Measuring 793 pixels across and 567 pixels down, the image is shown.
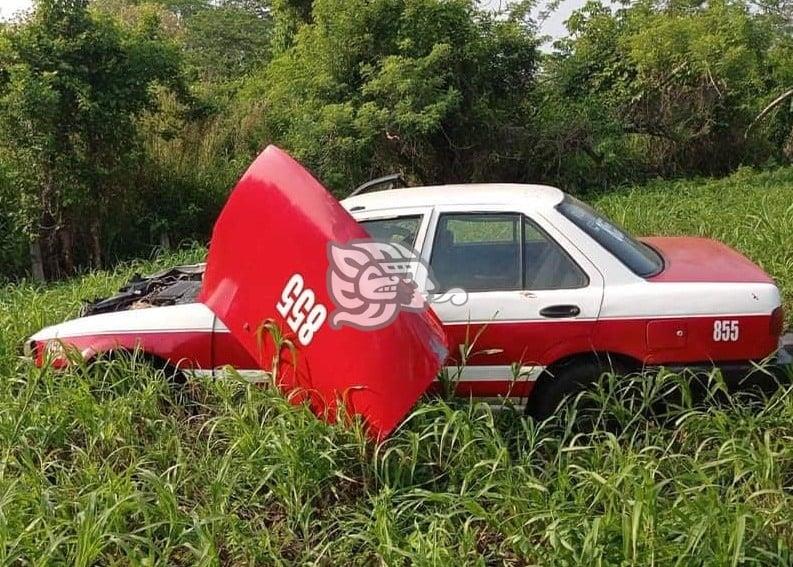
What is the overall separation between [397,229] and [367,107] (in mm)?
7480

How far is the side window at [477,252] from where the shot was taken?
12.3 feet

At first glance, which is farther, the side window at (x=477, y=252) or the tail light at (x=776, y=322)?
the side window at (x=477, y=252)

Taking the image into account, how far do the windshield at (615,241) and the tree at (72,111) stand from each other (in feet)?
21.9

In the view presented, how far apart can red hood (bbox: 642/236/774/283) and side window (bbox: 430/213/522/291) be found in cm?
70

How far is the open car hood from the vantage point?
10.1 ft

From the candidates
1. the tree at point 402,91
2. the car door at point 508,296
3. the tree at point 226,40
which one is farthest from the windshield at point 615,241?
the tree at point 226,40

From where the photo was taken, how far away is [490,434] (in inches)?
128

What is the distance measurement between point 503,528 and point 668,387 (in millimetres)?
1246

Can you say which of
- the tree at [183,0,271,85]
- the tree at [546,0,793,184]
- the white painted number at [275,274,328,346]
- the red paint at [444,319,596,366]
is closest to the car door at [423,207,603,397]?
the red paint at [444,319,596,366]

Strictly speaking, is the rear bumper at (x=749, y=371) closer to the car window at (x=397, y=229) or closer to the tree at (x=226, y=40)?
the car window at (x=397, y=229)

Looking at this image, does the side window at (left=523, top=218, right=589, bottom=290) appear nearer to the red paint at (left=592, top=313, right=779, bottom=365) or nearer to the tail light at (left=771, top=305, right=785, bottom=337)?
the red paint at (left=592, top=313, right=779, bottom=365)

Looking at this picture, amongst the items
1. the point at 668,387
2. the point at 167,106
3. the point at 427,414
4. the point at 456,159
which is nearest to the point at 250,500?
the point at 427,414

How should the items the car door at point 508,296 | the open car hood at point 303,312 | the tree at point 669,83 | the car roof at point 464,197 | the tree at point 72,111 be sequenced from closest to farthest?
the open car hood at point 303,312 → the car door at point 508,296 → the car roof at point 464,197 → the tree at point 72,111 → the tree at point 669,83

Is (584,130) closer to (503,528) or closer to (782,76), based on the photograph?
(782,76)
